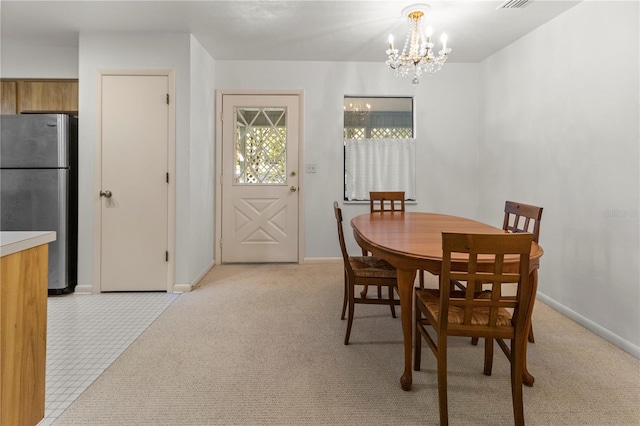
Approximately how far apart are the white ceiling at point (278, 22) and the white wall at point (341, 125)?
384mm

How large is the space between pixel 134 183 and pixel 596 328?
12.6ft

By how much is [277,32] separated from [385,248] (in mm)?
2492

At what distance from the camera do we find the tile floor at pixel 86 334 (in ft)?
5.36

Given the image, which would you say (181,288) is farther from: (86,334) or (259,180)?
(259,180)

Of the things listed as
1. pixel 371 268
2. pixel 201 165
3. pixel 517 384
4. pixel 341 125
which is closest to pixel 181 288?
pixel 201 165

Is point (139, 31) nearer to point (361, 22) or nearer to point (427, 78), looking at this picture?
point (361, 22)

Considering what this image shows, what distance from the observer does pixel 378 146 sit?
12.9 ft

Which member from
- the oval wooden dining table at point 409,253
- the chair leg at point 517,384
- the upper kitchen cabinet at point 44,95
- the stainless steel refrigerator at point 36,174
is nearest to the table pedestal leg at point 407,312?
the oval wooden dining table at point 409,253

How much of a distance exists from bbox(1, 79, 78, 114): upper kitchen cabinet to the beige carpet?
268 cm

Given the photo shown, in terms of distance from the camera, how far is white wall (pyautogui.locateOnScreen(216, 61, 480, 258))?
3850 mm

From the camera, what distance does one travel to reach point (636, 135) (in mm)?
1982

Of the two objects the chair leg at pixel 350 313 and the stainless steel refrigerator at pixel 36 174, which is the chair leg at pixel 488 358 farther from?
the stainless steel refrigerator at pixel 36 174

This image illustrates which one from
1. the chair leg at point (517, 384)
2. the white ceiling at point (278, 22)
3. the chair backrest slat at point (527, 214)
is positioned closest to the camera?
the chair leg at point (517, 384)

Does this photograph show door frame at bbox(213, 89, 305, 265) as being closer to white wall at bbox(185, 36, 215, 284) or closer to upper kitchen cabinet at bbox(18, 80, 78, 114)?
white wall at bbox(185, 36, 215, 284)
